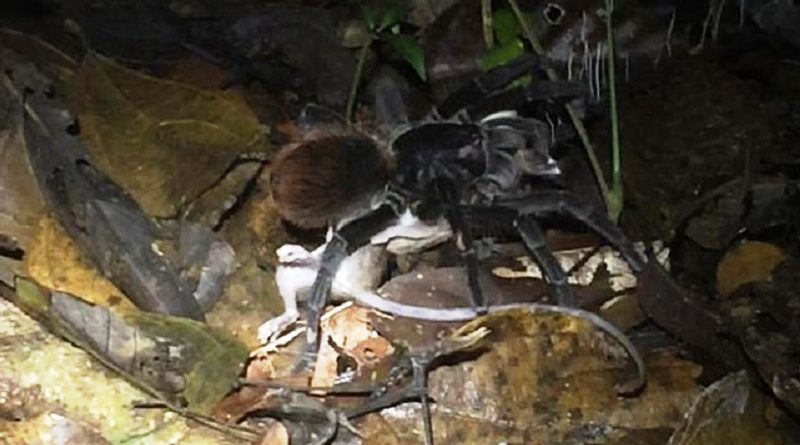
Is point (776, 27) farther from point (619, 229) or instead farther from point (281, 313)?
point (281, 313)

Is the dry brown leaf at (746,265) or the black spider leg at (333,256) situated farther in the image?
the dry brown leaf at (746,265)

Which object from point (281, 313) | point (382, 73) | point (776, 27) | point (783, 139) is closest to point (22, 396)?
point (281, 313)

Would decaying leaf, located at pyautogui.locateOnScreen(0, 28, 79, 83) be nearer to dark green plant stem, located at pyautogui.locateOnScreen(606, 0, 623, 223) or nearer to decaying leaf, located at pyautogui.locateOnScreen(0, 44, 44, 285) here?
decaying leaf, located at pyautogui.locateOnScreen(0, 44, 44, 285)

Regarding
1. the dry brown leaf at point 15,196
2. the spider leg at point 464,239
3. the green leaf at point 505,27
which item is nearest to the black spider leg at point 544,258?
the spider leg at point 464,239

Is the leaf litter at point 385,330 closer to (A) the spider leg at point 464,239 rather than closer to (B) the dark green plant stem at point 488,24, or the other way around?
(A) the spider leg at point 464,239

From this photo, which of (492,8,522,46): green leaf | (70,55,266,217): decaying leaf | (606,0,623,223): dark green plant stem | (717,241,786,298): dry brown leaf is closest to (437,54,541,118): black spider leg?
(606,0,623,223): dark green plant stem

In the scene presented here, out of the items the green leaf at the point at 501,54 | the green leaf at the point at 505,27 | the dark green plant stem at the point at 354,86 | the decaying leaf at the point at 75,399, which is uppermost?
the green leaf at the point at 505,27
